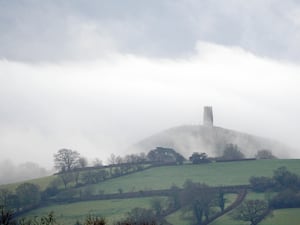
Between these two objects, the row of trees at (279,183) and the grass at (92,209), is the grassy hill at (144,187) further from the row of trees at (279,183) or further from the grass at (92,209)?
the row of trees at (279,183)

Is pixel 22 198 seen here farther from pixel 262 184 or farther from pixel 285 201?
pixel 285 201

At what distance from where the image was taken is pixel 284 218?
141125 millimetres

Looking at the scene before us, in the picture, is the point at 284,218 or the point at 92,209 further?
the point at 92,209

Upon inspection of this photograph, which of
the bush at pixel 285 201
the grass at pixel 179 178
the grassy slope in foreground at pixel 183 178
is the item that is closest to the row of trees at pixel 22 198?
the grass at pixel 179 178

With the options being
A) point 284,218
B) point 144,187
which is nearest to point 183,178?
point 144,187

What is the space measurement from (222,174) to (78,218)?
62.0 metres

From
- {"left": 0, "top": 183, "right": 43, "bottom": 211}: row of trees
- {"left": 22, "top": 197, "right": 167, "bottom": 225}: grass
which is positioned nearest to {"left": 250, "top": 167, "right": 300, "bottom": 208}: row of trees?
{"left": 22, "top": 197, "right": 167, "bottom": 225}: grass

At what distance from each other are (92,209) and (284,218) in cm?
5679

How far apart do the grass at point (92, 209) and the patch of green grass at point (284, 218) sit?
36543 millimetres

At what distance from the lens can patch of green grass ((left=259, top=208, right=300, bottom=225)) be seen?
13738 cm

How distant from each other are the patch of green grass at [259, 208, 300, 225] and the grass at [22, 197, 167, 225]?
36.5 meters

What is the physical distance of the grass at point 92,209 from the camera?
151 meters

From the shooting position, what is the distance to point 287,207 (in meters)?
151

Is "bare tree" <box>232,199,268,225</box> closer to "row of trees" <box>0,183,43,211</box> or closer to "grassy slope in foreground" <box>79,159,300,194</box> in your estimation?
"grassy slope in foreground" <box>79,159,300,194</box>
